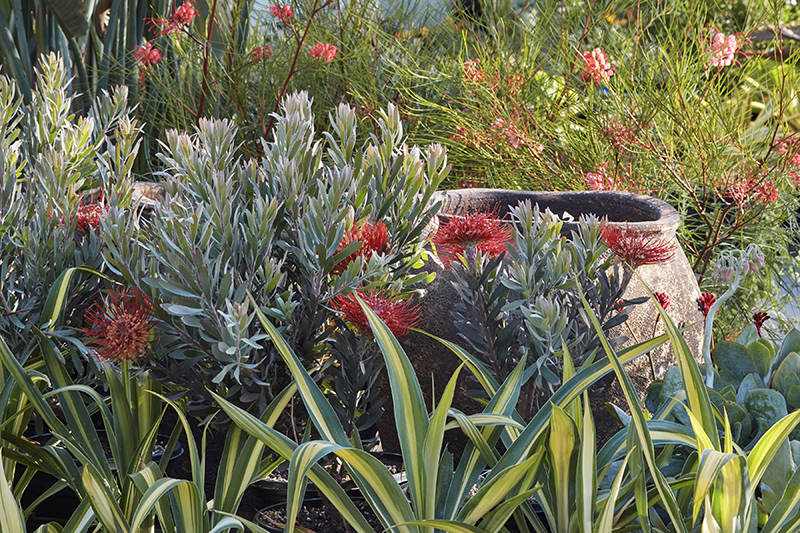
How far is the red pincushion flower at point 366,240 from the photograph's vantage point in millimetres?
856

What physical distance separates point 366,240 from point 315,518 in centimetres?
43

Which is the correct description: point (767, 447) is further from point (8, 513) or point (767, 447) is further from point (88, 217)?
point (88, 217)

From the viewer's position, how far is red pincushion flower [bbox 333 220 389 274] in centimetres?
86

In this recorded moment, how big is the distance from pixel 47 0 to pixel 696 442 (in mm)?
2096

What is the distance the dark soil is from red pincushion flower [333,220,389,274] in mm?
355

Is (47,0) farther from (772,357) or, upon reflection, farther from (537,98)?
(772,357)

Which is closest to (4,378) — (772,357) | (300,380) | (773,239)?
(300,380)

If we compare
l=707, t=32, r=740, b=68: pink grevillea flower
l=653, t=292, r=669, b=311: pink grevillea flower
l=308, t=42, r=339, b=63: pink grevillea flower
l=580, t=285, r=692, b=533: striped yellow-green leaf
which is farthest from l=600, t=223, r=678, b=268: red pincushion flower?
l=308, t=42, r=339, b=63: pink grevillea flower

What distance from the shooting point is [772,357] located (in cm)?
101

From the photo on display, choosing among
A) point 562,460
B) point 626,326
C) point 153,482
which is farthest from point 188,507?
point 626,326

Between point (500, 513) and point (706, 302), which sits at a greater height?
point (706, 302)

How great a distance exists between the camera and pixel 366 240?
0.87 m

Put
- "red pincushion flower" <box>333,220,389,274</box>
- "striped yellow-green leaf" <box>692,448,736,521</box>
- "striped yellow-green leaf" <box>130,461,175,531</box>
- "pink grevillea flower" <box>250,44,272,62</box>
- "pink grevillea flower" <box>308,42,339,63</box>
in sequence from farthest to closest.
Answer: "pink grevillea flower" <box>250,44,272,62</box>
"pink grevillea flower" <box>308,42,339,63</box>
"red pincushion flower" <box>333,220,389,274</box>
"striped yellow-green leaf" <box>130,461,175,531</box>
"striped yellow-green leaf" <box>692,448,736,521</box>

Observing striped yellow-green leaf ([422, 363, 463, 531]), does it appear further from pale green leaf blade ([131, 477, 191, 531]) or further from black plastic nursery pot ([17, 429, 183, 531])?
black plastic nursery pot ([17, 429, 183, 531])
